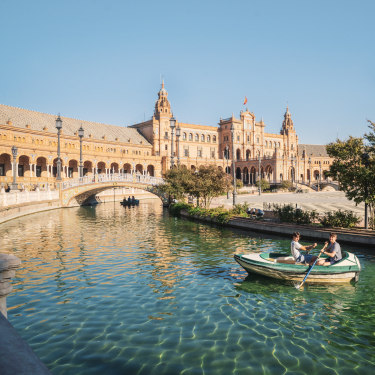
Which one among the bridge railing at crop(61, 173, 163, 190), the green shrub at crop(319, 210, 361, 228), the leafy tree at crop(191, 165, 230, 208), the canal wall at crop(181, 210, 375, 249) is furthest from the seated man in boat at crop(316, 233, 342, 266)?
the bridge railing at crop(61, 173, 163, 190)

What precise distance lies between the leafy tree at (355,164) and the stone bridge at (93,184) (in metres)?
30.6

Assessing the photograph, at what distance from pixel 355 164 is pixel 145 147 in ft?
227

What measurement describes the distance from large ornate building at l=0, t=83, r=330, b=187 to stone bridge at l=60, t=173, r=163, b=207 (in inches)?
200

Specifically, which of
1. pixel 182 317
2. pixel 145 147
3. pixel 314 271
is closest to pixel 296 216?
pixel 314 271

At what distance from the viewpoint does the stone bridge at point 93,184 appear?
44250 mm

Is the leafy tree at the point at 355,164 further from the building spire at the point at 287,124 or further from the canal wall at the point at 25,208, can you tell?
the building spire at the point at 287,124

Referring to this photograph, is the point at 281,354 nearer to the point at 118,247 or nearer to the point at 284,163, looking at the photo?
the point at 118,247

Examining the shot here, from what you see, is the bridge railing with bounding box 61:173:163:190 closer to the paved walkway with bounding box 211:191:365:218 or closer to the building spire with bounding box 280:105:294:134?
the paved walkway with bounding box 211:191:365:218

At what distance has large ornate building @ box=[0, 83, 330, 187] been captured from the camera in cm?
5906

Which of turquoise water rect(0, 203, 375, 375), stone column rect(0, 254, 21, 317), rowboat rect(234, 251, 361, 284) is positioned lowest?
turquoise water rect(0, 203, 375, 375)

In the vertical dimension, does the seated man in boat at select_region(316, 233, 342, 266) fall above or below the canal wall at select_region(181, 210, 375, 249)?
above

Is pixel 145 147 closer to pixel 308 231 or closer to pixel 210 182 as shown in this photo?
pixel 210 182

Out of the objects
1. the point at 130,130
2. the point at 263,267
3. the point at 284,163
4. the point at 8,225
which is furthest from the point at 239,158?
the point at 263,267

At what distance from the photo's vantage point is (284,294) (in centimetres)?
1111
